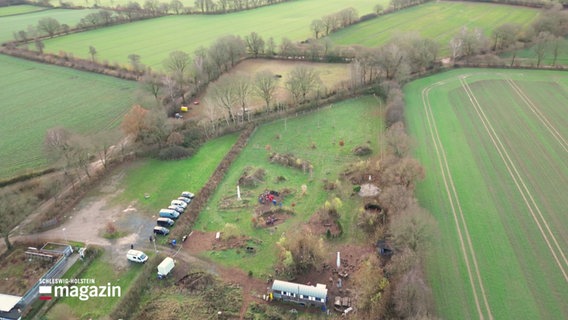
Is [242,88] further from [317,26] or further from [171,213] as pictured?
[317,26]

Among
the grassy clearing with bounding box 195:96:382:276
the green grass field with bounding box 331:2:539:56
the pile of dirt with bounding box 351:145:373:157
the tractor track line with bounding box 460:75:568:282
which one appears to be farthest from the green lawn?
the tractor track line with bounding box 460:75:568:282

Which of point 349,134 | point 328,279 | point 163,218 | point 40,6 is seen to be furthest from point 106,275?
point 40,6

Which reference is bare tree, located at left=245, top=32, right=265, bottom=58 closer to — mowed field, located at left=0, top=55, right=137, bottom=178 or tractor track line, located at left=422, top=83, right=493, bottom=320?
mowed field, located at left=0, top=55, right=137, bottom=178

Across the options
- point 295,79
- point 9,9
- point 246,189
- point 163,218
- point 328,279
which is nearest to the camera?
point 328,279

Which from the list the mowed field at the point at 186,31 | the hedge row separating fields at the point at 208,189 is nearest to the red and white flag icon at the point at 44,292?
the hedge row separating fields at the point at 208,189

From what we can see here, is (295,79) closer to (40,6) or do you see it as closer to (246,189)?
(246,189)

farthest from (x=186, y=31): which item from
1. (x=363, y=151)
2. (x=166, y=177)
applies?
(x=363, y=151)

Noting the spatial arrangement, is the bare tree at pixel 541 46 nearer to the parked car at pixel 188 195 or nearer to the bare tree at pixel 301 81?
the bare tree at pixel 301 81
